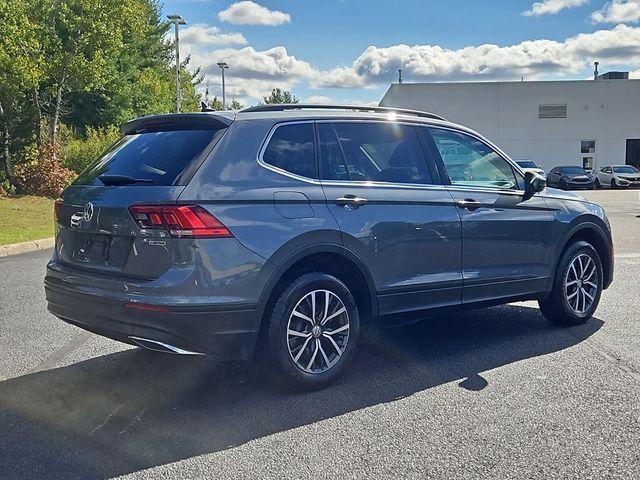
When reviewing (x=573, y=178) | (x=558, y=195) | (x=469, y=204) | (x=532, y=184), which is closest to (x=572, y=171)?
(x=573, y=178)

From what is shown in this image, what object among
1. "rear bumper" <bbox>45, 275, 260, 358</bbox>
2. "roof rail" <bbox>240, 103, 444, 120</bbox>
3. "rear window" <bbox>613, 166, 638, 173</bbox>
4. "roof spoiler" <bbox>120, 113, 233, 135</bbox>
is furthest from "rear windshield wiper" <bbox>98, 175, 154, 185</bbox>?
"rear window" <bbox>613, 166, 638, 173</bbox>

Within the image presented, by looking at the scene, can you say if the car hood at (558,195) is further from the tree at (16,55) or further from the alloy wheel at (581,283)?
the tree at (16,55)

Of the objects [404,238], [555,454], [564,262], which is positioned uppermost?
[404,238]

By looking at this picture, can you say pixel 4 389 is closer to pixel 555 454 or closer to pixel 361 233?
pixel 361 233

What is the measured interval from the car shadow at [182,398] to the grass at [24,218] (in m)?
8.77

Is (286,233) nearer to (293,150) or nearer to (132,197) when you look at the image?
(293,150)

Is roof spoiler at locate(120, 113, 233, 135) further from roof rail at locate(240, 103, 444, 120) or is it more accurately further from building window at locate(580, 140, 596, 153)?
building window at locate(580, 140, 596, 153)

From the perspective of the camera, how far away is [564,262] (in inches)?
237

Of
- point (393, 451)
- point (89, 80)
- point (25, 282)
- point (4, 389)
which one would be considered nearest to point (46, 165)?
point (89, 80)

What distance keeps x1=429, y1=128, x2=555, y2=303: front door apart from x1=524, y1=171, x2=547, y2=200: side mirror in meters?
0.06

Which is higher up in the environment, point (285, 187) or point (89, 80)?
point (89, 80)

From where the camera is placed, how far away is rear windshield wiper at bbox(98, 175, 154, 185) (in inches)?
162

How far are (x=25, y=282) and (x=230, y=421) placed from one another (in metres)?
5.73

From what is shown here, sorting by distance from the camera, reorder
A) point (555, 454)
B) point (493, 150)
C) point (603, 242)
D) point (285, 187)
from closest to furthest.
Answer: point (555, 454)
point (285, 187)
point (493, 150)
point (603, 242)
